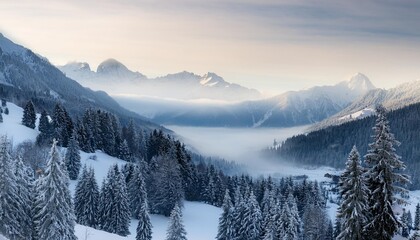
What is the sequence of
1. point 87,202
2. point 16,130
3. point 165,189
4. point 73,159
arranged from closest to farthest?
point 87,202 → point 165,189 → point 73,159 → point 16,130

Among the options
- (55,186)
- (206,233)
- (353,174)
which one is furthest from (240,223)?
(353,174)

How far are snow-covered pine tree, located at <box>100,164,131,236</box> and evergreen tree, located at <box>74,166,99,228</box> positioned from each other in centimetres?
132

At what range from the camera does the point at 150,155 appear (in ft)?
408

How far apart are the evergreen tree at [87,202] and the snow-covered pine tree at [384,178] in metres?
54.9

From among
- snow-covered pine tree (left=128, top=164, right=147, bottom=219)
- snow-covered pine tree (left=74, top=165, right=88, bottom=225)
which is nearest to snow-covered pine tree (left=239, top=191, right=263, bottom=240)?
snow-covered pine tree (left=128, top=164, right=147, bottom=219)

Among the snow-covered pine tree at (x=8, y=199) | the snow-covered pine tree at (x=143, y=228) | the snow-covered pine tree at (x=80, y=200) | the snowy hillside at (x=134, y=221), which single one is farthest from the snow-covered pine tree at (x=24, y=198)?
the snow-covered pine tree at (x=80, y=200)

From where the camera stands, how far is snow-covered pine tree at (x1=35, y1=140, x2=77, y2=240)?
41.9m

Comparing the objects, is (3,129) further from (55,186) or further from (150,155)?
(55,186)

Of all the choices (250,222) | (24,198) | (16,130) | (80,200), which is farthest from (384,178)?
(16,130)

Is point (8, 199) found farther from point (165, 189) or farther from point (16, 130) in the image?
point (16, 130)

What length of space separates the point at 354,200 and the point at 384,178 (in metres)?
2.54

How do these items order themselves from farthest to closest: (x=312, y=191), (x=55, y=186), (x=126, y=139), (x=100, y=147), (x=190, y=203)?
(x=126, y=139)
(x=100, y=147)
(x=312, y=191)
(x=190, y=203)
(x=55, y=186)

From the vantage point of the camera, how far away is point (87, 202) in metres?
73.2

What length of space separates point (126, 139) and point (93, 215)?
211 feet
